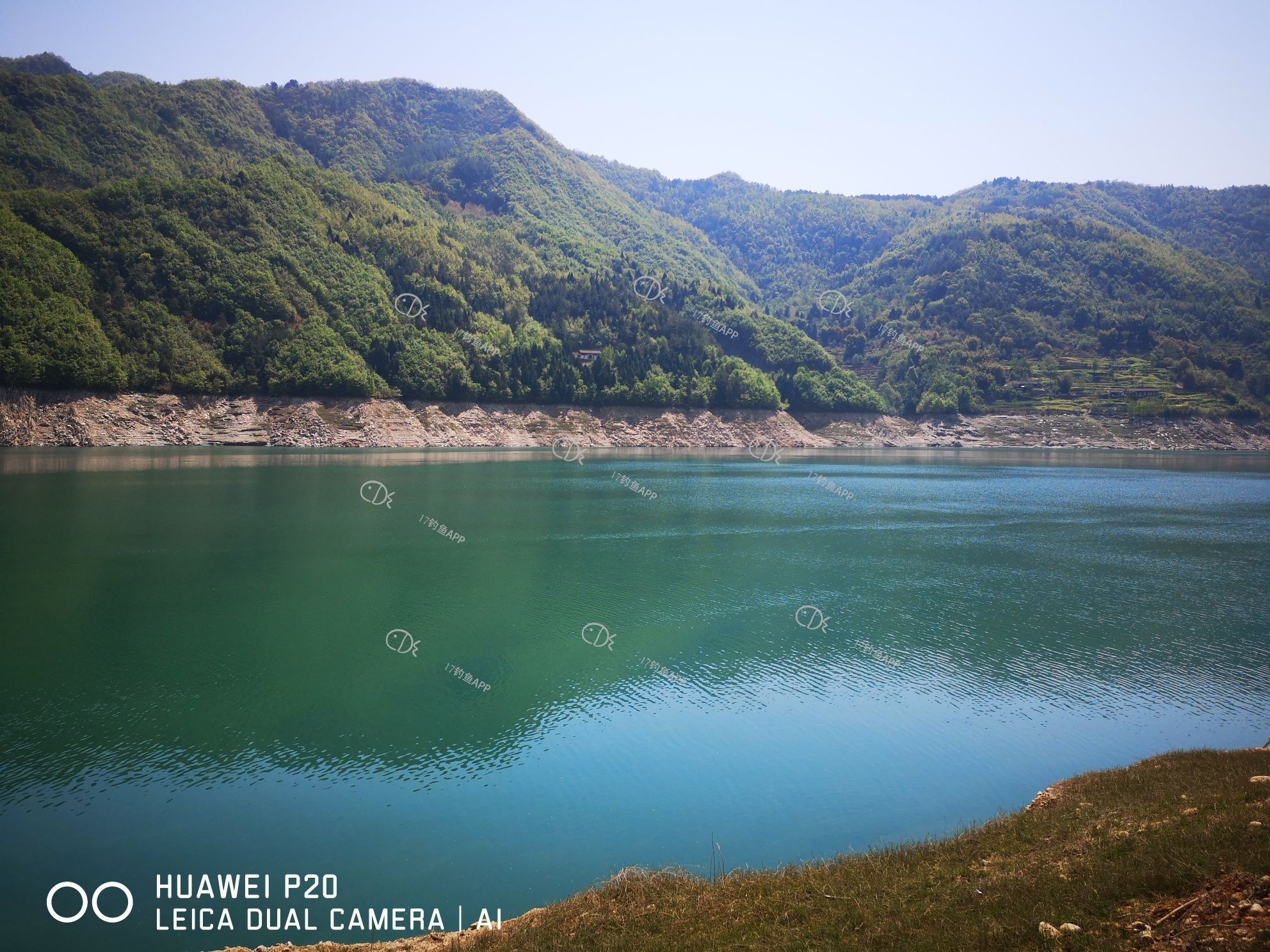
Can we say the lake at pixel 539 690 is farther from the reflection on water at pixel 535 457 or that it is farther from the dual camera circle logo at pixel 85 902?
the reflection on water at pixel 535 457

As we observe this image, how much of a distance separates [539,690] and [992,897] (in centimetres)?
1156

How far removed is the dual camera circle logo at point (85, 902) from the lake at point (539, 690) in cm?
11

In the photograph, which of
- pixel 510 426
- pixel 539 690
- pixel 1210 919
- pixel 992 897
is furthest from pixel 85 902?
pixel 510 426

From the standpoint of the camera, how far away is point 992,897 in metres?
7.13

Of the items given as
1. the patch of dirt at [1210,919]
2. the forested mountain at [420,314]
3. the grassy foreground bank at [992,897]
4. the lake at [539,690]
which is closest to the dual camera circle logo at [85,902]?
the lake at [539,690]

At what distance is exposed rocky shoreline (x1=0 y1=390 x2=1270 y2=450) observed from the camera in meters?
81.5

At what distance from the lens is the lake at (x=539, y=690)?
10.6 metres

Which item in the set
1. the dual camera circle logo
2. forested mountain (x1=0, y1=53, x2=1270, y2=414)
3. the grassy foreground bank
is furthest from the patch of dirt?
forested mountain (x1=0, y1=53, x2=1270, y2=414)

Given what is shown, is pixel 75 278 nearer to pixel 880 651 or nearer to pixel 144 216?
pixel 144 216

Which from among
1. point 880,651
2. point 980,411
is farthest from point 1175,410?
point 880,651

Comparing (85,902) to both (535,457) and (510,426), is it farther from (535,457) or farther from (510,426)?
(510,426)

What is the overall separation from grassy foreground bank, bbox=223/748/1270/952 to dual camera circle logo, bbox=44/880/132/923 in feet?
10.2

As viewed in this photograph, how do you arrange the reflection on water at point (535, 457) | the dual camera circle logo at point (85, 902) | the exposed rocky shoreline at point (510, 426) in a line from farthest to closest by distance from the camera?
the exposed rocky shoreline at point (510, 426), the reflection on water at point (535, 457), the dual camera circle logo at point (85, 902)

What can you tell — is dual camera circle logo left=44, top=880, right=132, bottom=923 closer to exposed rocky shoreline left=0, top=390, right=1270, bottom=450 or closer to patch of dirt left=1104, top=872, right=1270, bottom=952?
patch of dirt left=1104, top=872, right=1270, bottom=952
